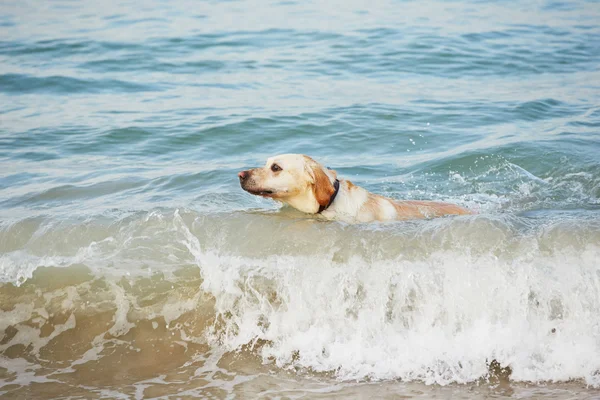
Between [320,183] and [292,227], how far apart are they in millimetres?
→ 448

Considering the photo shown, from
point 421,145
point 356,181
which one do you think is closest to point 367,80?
point 421,145

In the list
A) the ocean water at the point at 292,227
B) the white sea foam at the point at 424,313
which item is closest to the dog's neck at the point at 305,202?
the ocean water at the point at 292,227

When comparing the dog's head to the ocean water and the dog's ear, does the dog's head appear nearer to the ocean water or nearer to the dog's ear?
the dog's ear

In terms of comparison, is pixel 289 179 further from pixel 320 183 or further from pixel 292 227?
pixel 292 227

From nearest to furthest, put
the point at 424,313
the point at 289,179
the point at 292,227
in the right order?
the point at 424,313 → the point at 289,179 → the point at 292,227

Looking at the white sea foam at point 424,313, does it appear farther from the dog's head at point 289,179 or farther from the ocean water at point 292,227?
the dog's head at point 289,179

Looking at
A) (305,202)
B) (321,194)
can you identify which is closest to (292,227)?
(305,202)

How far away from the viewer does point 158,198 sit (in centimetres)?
844

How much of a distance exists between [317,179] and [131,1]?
1627cm

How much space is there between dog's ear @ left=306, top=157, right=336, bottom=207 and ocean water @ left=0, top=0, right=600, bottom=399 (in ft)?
0.74

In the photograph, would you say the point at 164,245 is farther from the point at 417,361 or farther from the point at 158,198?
the point at 417,361

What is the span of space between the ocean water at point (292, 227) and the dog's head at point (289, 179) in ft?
0.99

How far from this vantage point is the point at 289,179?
6.64m

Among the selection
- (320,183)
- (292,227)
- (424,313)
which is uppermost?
(320,183)
